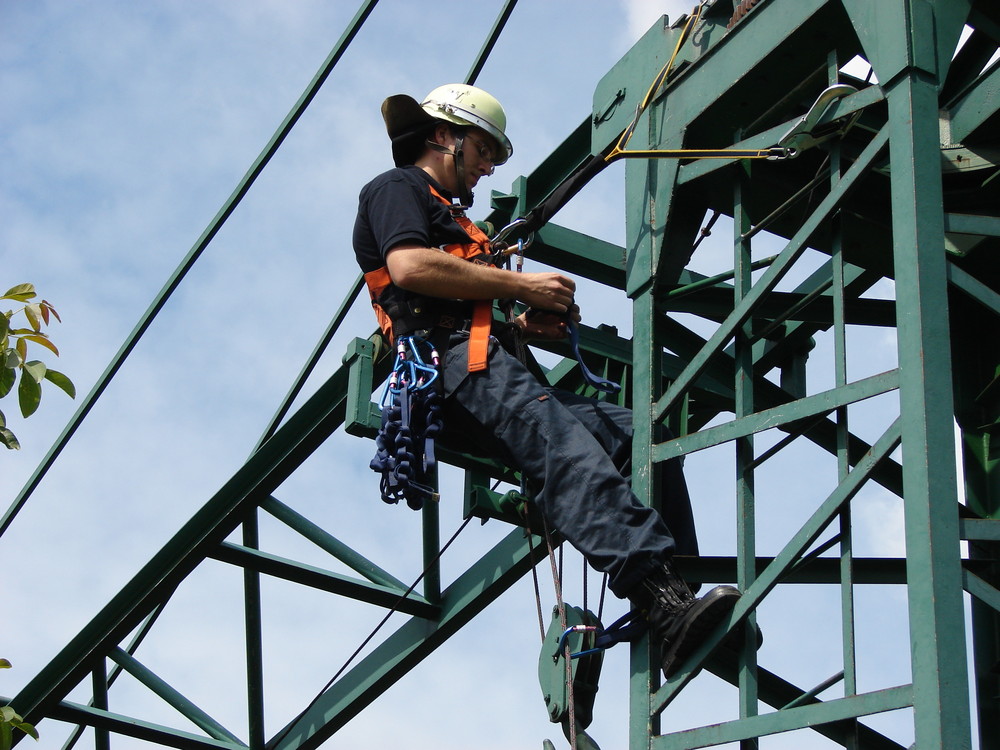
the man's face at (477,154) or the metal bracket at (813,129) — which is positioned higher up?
the man's face at (477,154)

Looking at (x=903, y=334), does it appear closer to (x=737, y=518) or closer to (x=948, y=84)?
(x=737, y=518)

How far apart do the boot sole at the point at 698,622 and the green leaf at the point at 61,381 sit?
2280mm

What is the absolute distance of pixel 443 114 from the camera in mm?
6836

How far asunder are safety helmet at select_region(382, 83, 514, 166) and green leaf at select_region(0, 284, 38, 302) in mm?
1876

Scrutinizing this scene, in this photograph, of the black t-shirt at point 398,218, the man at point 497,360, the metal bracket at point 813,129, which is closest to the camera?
the man at point 497,360

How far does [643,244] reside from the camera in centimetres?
616

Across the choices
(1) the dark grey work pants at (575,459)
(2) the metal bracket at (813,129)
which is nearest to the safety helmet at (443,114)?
(1) the dark grey work pants at (575,459)

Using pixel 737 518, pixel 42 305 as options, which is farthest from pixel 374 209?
pixel 737 518

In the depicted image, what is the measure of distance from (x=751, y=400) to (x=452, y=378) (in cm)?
114

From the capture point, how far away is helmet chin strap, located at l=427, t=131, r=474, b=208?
6762 millimetres

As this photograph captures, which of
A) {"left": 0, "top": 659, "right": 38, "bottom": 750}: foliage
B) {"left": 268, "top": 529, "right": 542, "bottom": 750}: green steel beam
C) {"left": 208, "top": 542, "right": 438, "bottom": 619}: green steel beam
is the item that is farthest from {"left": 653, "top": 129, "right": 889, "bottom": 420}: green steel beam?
{"left": 208, "top": 542, "right": 438, "bottom": 619}: green steel beam

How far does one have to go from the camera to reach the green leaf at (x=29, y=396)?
5406mm

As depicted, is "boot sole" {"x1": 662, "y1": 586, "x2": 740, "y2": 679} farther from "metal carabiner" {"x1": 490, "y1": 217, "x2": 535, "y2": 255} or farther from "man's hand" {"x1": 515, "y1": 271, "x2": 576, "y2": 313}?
"metal carabiner" {"x1": 490, "y1": 217, "x2": 535, "y2": 255}

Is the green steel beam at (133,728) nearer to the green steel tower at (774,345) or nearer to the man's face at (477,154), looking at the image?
the green steel tower at (774,345)
